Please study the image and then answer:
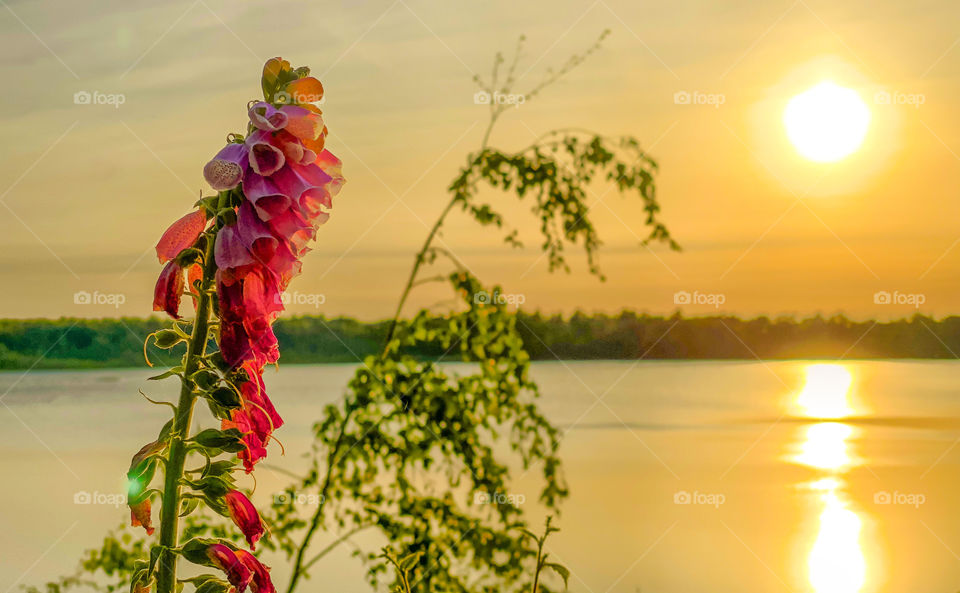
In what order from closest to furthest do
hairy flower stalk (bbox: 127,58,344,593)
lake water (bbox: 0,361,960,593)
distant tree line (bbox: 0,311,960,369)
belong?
hairy flower stalk (bbox: 127,58,344,593)
distant tree line (bbox: 0,311,960,369)
lake water (bbox: 0,361,960,593)

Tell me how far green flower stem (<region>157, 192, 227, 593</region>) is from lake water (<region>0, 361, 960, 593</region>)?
1.51 m

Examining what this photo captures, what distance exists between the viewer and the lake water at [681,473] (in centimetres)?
220

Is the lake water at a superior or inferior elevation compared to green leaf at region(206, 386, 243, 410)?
superior

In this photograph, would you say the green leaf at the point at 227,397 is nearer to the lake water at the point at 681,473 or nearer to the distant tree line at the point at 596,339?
the distant tree line at the point at 596,339

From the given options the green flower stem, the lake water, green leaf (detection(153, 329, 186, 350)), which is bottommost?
the green flower stem

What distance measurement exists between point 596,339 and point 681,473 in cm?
88

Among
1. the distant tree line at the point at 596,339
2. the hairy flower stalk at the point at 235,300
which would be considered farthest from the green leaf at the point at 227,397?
the distant tree line at the point at 596,339

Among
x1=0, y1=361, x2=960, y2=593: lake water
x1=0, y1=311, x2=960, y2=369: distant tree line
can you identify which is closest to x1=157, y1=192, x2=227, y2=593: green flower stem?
x1=0, y1=311, x2=960, y2=369: distant tree line

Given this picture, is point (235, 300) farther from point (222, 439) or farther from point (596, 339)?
point (596, 339)

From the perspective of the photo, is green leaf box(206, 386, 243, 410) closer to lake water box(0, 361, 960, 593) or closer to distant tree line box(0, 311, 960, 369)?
distant tree line box(0, 311, 960, 369)

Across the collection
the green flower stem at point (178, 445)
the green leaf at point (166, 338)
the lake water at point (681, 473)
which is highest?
the lake water at point (681, 473)

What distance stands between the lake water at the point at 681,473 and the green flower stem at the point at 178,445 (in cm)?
151

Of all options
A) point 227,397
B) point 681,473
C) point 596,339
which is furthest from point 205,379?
point 681,473

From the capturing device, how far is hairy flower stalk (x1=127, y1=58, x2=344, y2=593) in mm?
506
